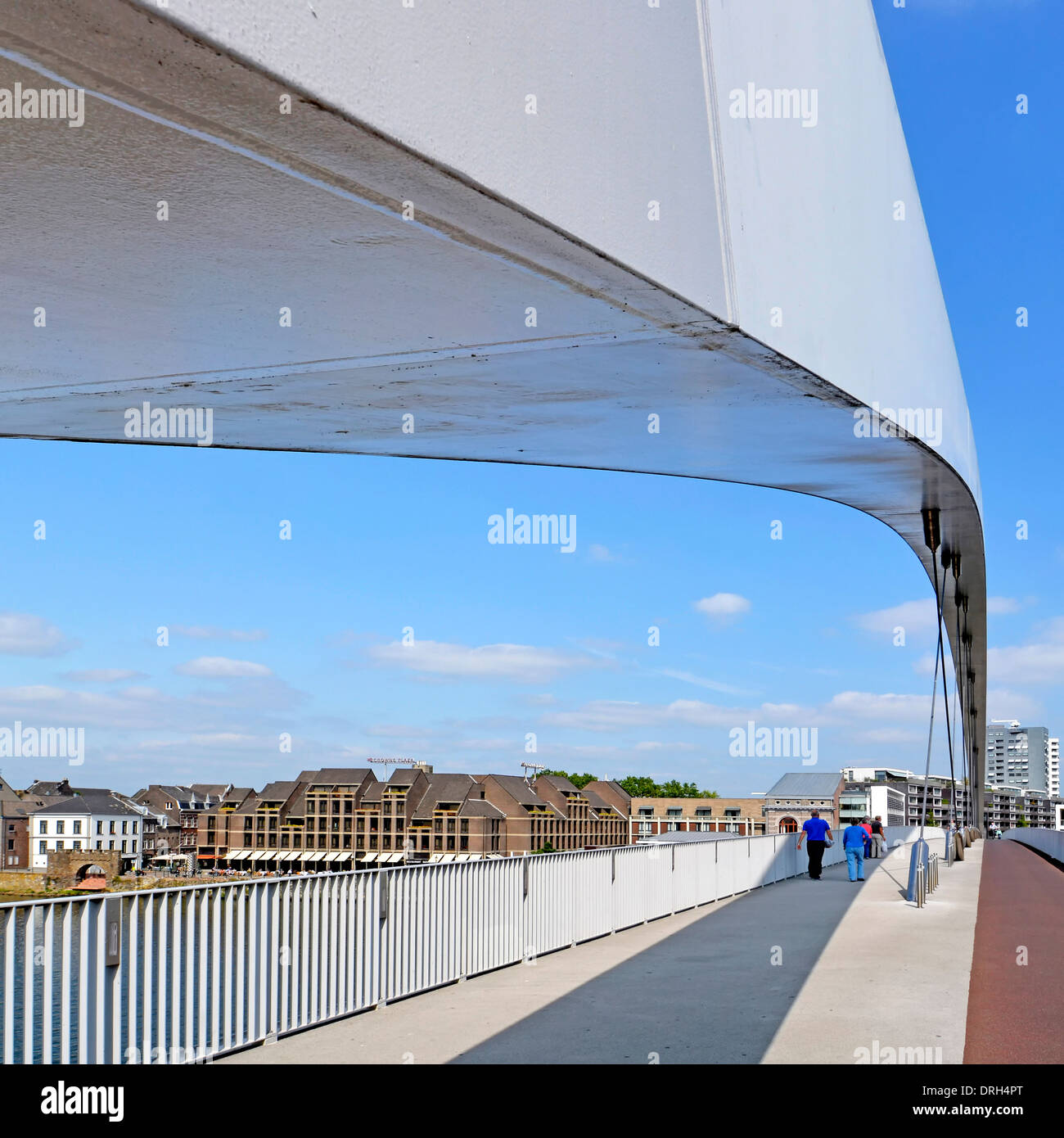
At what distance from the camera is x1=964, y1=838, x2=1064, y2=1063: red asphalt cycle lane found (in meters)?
6.93

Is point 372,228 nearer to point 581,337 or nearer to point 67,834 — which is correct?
point 581,337

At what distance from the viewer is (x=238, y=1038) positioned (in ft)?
21.2

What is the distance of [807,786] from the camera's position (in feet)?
347

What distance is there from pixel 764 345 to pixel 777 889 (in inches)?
629

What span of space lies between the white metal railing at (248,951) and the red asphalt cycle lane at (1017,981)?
4005 mm

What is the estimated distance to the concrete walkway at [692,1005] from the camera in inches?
259

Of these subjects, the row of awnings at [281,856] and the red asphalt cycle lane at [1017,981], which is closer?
the red asphalt cycle lane at [1017,981]

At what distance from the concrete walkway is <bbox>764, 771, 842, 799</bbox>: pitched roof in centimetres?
8393

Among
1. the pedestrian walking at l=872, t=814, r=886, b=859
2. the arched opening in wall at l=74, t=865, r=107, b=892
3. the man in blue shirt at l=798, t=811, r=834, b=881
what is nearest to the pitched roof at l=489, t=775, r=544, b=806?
the arched opening in wall at l=74, t=865, r=107, b=892

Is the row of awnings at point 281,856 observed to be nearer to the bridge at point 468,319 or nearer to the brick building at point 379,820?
the brick building at point 379,820

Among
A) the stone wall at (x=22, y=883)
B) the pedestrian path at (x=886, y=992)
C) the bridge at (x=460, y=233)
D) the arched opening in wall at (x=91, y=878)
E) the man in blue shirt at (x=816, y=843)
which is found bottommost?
the stone wall at (x=22, y=883)

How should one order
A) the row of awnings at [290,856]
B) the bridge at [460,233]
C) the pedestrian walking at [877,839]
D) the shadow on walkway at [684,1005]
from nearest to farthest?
the bridge at [460,233] < the shadow on walkway at [684,1005] < the pedestrian walking at [877,839] < the row of awnings at [290,856]

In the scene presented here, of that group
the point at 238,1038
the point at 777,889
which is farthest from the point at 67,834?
the point at 238,1038

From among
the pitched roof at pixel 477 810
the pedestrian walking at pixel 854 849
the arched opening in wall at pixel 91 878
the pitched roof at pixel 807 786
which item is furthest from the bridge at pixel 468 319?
the pitched roof at pixel 477 810
